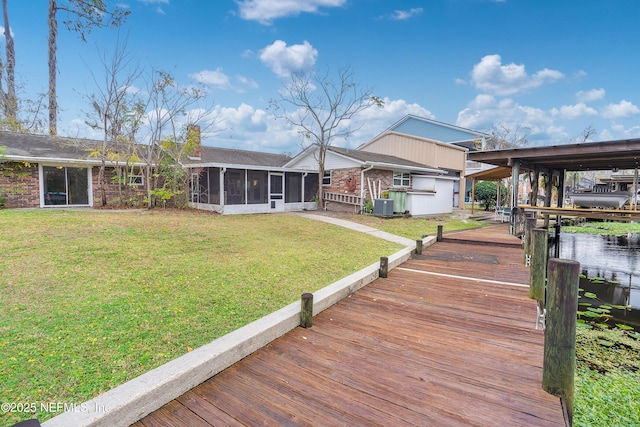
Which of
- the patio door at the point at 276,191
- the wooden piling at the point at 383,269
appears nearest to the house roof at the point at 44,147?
the patio door at the point at 276,191

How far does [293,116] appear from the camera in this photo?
19562mm

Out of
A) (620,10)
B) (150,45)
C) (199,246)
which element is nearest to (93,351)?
(199,246)

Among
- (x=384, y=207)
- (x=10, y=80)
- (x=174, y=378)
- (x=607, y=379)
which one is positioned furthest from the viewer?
(x=10, y=80)

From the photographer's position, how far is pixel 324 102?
1912cm

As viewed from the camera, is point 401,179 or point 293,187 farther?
point 401,179

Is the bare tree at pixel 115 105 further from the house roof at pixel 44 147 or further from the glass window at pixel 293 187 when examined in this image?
the glass window at pixel 293 187

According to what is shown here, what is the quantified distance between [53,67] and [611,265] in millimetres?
28750

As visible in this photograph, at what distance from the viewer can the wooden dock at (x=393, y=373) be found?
7.35 ft

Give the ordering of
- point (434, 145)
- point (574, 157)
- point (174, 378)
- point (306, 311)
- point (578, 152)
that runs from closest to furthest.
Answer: point (174, 378) → point (306, 311) → point (578, 152) → point (574, 157) → point (434, 145)

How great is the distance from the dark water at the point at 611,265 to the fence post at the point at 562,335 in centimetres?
436

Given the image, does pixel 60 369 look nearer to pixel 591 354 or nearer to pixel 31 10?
pixel 591 354

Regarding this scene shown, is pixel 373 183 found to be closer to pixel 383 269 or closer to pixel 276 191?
pixel 276 191

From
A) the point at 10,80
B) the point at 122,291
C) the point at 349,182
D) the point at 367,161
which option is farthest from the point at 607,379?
the point at 10,80

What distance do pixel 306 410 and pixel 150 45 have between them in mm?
17242
